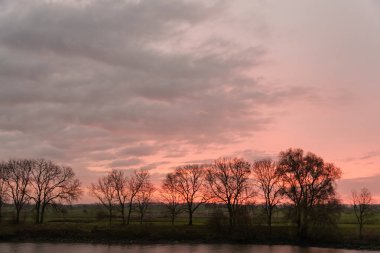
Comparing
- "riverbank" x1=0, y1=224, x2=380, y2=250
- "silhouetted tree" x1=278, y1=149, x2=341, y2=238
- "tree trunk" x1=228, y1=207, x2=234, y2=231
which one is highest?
"silhouetted tree" x1=278, y1=149, x2=341, y2=238

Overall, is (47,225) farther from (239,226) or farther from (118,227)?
(239,226)

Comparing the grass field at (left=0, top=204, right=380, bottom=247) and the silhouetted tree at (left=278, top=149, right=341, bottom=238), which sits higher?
the silhouetted tree at (left=278, top=149, right=341, bottom=238)

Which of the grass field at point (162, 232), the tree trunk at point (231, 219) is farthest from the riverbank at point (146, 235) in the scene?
the tree trunk at point (231, 219)

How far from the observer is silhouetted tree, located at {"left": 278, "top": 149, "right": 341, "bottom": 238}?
8581cm

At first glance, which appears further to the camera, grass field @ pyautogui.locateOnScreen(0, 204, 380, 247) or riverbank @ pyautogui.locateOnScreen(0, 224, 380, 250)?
grass field @ pyautogui.locateOnScreen(0, 204, 380, 247)

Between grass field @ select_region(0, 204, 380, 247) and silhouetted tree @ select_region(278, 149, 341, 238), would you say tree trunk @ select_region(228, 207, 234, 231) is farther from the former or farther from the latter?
silhouetted tree @ select_region(278, 149, 341, 238)

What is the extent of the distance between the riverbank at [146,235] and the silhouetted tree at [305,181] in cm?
455

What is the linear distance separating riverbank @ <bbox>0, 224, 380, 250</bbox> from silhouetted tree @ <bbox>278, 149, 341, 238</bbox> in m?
4.55

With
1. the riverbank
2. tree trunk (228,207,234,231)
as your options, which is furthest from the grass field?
tree trunk (228,207,234,231)

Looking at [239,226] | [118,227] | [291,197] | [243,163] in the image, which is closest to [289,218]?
[291,197]

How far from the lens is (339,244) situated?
3172 inches

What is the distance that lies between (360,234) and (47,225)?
65.5 meters

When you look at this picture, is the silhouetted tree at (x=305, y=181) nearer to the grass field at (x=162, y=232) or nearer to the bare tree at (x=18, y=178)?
the grass field at (x=162, y=232)

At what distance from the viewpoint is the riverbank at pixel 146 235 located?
8625cm
